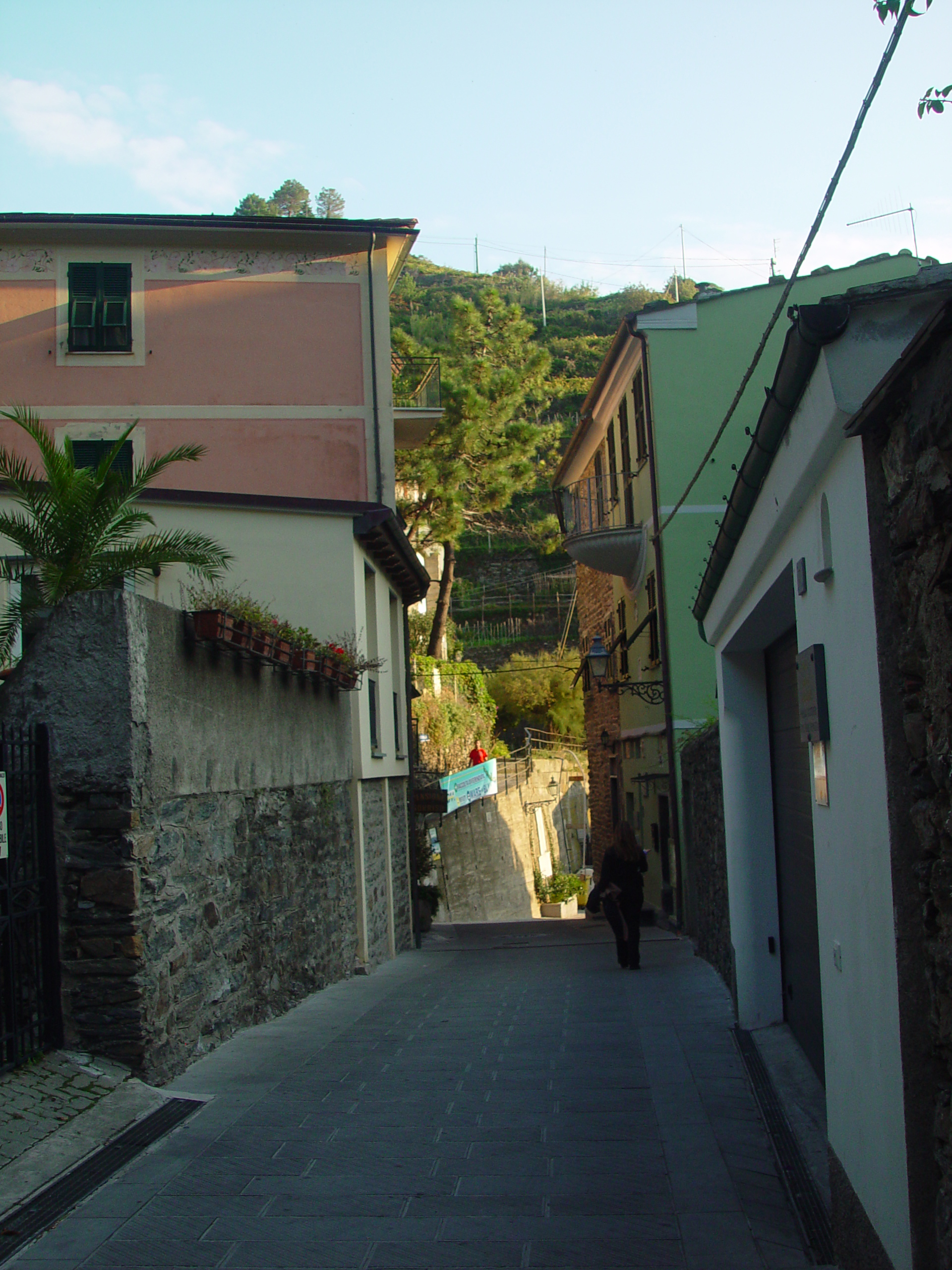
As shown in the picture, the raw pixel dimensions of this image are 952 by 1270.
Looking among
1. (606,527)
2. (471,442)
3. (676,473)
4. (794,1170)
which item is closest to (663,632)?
(676,473)

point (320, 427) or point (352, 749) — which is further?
point (320, 427)

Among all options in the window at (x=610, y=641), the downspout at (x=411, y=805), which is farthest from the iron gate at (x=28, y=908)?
the window at (x=610, y=641)

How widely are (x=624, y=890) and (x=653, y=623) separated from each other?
8.19 m

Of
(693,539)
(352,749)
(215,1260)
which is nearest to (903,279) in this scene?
(215,1260)

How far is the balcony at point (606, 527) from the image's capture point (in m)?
20.1

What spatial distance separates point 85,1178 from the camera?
5.07 m

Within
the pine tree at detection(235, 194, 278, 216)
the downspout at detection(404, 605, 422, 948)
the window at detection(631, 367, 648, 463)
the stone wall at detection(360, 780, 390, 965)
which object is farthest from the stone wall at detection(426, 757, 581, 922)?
the pine tree at detection(235, 194, 278, 216)

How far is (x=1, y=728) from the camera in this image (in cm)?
615

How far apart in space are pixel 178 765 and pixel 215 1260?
3.51 metres

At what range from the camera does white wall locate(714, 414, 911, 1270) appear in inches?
125

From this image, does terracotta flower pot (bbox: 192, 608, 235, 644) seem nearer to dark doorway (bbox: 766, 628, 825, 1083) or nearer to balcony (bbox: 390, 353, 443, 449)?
dark doorway (bbox: 766, 628, 825, 1083)

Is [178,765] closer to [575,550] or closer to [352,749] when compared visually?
[352,749]

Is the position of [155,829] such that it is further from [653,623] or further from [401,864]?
[653,623]

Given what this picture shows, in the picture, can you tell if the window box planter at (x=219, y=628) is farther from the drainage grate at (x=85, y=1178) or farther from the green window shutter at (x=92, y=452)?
the green window shutter at (x=92, y=452)
